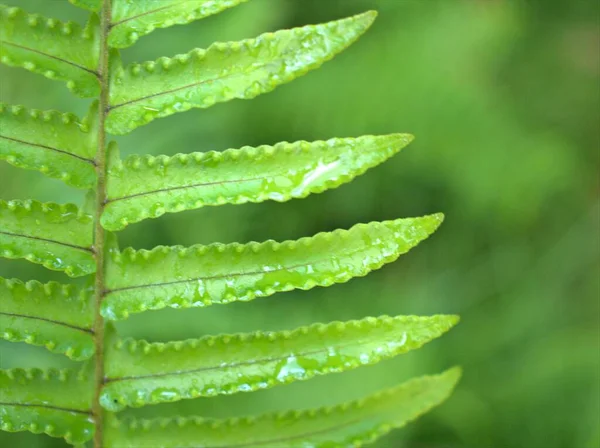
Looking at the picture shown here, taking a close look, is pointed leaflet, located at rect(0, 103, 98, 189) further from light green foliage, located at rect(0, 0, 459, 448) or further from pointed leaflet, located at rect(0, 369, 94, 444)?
pointed leaflet, located at rect(0, 369, 94, 444)

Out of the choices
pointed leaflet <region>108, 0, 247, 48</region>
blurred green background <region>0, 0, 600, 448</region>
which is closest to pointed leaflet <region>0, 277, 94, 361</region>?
pointed leaflet <region>108, 0, 247, 48</region>

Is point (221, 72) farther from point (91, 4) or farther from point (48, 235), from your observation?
point (48, 235)

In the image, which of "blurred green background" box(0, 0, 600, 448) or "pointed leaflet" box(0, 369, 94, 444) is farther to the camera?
"blurred green background" box(0, 0, 600, 448)

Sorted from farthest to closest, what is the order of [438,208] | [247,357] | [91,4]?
[438,208]
[247,357]
[91,4]

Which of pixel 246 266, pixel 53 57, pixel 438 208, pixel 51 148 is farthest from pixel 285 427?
pixel 438 208

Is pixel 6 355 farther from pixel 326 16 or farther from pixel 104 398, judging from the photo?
pixel 326 16

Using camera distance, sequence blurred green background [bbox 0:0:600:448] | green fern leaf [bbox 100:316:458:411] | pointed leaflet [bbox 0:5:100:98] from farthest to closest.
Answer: blurred green background [bbox 0:0:600:448]
green fern leaf [bbox 100:316:458:411]
pointed leaflet [bbox 0:5:100:98]
